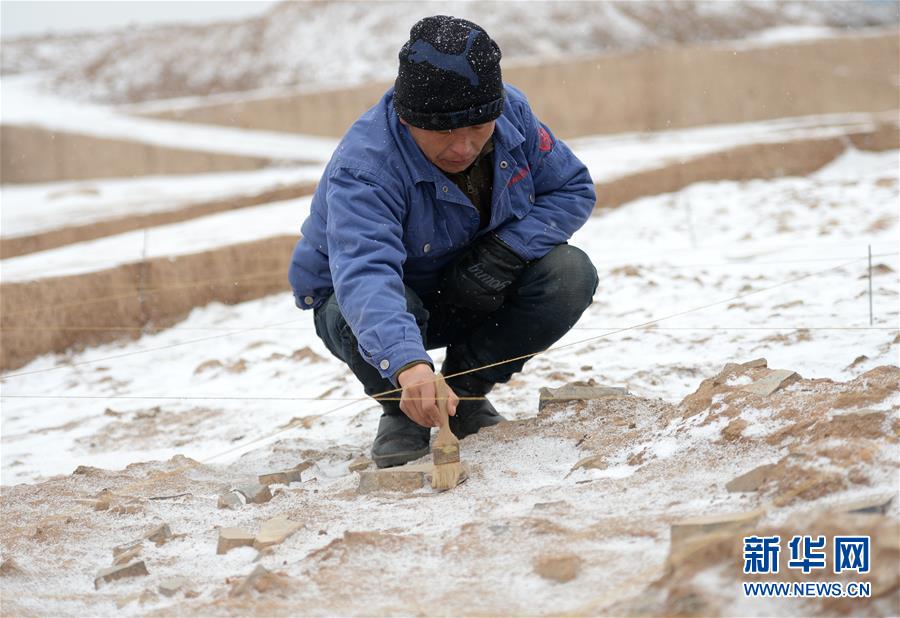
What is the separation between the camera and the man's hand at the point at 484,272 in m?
2.71

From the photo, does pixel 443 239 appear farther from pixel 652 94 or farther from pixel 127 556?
pixel 652 94

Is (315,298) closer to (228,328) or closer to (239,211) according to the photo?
(228,328)

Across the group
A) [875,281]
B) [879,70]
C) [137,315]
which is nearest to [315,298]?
[875,281]

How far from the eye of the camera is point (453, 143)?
2434 mm

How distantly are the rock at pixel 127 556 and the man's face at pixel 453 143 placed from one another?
113 cm

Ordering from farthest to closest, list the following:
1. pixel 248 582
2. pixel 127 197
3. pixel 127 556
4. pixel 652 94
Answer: pixel 652 94 < pixel 127 197 < pixel 127 556 < pixel 248 582

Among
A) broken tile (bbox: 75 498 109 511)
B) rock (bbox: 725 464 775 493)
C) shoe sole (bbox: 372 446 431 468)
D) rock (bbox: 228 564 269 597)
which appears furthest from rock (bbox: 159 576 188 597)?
rock (bbox: 725 464 775 493)

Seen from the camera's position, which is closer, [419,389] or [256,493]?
[419,389]

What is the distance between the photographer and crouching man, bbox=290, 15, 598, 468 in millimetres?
2330

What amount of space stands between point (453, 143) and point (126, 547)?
1.17m

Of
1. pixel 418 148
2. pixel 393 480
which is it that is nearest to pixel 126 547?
pixel 393 480

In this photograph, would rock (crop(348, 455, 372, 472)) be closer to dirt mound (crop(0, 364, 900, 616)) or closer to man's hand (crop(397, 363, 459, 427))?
dirt mound (crop(0, 364, 900, 616))

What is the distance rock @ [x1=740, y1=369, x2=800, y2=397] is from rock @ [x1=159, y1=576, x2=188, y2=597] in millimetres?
1346

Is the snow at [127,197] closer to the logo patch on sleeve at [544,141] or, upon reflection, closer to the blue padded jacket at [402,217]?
the blue padded jacket at [402,217]
